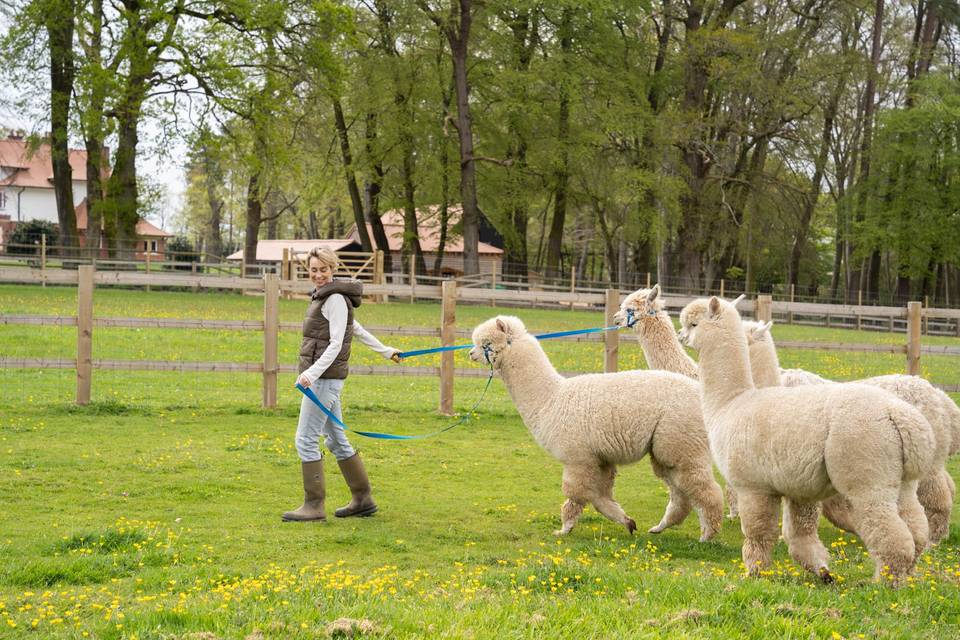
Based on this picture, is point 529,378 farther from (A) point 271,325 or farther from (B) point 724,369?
(A) point 271,325

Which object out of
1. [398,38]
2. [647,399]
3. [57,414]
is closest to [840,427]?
[647,399]

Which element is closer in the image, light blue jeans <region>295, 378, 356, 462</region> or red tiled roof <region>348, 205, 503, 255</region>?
light blue jeans <region>295, 378, 356, 462</region>

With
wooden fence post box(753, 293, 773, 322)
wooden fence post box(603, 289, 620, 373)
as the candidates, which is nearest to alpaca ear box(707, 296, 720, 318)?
wooden fence post box(603, 289, 620, 373)

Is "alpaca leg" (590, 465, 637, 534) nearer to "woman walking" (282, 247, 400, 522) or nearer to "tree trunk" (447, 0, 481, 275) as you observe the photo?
"woman walking" (282, 247, 400, 522)

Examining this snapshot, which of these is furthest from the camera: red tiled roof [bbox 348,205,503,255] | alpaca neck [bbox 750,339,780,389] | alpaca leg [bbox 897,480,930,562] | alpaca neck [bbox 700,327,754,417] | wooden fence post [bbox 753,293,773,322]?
red tiled roof [bbox 348,205,503,255]

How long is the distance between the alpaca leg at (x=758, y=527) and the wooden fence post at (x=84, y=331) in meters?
8.39

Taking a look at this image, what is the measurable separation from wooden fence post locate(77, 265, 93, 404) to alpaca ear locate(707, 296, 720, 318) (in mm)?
7887

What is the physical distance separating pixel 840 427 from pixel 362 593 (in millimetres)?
2625

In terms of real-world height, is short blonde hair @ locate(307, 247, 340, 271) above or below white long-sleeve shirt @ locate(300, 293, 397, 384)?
above

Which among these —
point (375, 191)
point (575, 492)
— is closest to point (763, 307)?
point (575, 492)

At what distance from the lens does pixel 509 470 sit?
31.0 ft

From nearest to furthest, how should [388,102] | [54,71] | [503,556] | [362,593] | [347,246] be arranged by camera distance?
[362,593] → [503,556] → [54,71] → [388,102] → [347,246]

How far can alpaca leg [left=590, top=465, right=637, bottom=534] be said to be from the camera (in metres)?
6.95

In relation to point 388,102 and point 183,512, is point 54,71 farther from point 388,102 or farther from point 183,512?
point 183,512
